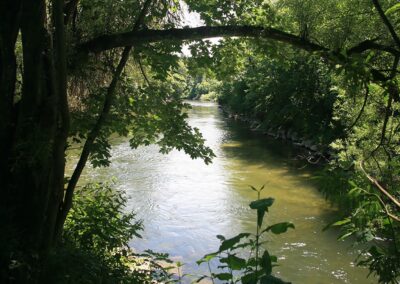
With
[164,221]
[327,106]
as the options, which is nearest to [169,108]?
[164,221]

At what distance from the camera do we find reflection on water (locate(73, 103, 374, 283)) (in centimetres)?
902

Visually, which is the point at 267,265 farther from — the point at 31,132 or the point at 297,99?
the point at 297,99

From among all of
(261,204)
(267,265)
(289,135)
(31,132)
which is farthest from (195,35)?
(289,135)

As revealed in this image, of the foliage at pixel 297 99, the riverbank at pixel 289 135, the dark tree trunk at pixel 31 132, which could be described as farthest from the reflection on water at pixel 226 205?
the dark tree trunk at pixel 31 132

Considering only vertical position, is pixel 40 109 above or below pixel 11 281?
above

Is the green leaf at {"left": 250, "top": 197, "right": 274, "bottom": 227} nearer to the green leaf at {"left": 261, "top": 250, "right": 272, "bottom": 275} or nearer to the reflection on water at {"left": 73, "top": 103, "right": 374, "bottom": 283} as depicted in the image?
the green leaf at {"left": 261, "top": 250, "right": 272, "bottom": 275}

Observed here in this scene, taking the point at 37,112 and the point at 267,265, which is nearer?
the point at 267,265

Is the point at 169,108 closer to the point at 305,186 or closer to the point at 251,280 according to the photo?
the point at 251,280

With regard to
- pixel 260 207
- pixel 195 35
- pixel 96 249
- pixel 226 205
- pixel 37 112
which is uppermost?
pixel 195 35

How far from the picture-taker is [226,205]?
1268cm

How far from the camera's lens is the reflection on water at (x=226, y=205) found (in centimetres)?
902

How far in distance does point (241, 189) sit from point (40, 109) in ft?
38.0

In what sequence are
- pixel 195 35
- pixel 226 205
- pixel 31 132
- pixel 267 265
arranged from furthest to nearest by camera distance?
pixel 226 205 < pixel 195 35 < pixel 31 132 < pixel 267 265

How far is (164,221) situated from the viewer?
37.2 feet
